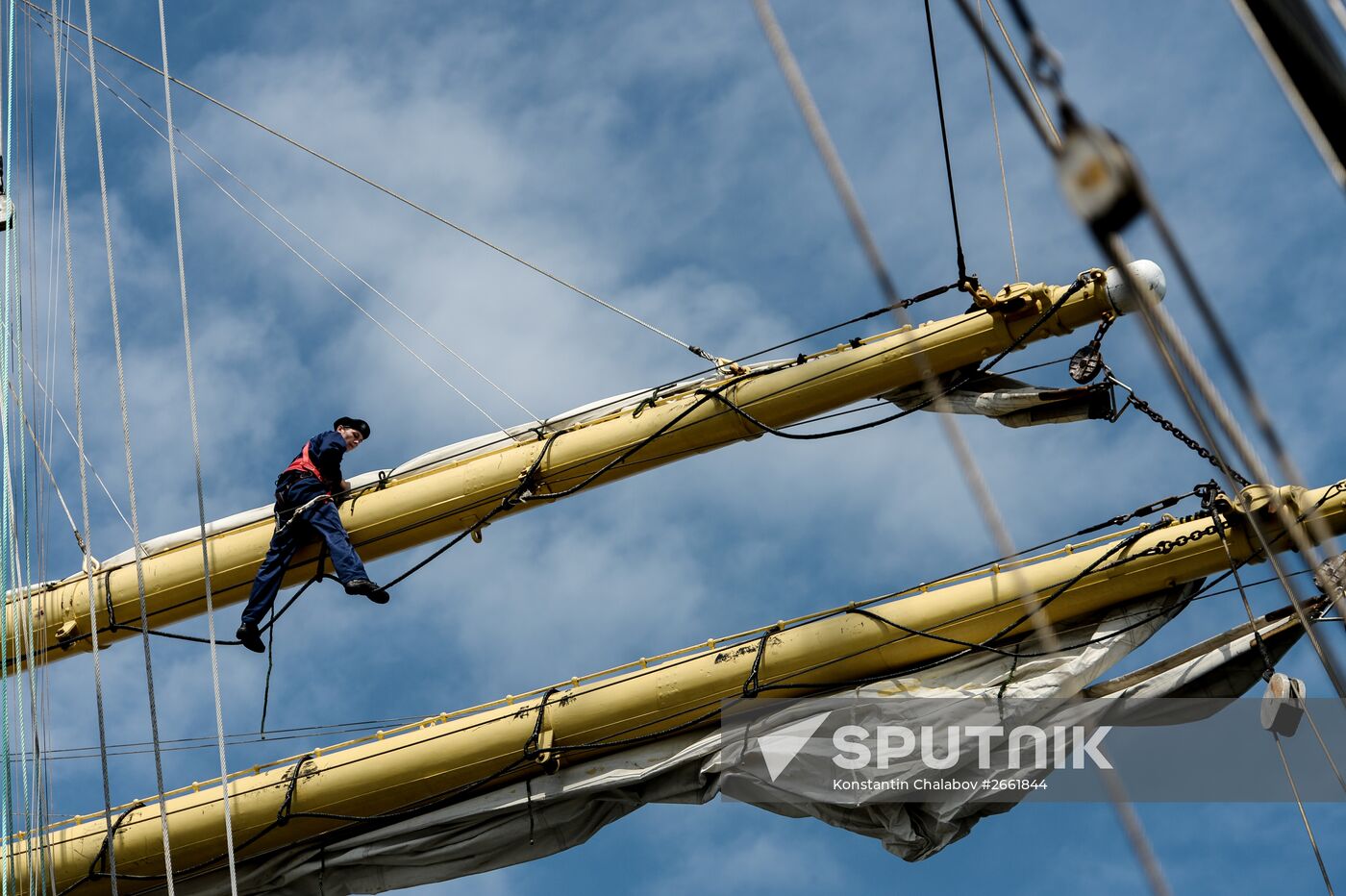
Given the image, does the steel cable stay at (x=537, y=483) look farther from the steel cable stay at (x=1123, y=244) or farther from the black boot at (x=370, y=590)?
the steel cable stay at (x=1123, y=244)

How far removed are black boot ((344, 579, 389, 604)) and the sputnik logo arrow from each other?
248cm

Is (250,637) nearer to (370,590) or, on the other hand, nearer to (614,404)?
(370,590)

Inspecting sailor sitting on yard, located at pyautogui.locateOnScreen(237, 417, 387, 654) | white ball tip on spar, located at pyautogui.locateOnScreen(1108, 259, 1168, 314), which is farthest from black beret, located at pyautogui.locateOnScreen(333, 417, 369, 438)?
white ball tip on spar, located at pyautogui.locateOnScreen(1108, 259, 1168, 314)

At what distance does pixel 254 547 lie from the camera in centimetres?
1233

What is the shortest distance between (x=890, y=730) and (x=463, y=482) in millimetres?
3351

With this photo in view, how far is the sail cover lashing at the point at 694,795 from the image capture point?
1046 cm

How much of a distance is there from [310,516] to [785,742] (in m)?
3.45

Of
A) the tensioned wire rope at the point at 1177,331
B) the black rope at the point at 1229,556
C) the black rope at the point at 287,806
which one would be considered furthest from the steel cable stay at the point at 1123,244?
the black rope at the point at 287,806

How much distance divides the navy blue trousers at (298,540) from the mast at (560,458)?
0.19 meters

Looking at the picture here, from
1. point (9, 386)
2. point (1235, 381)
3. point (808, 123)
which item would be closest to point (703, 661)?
point (9, 386)

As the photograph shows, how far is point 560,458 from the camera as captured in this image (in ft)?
39.8

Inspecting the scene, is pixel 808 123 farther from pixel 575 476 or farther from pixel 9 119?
pixel 9 119

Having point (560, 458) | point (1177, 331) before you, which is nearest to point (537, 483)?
point (560, 458)

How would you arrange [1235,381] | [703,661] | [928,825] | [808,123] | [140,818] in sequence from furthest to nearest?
[140,818] < [703,661] < [928,825] < [808,123] < [1235,381]
